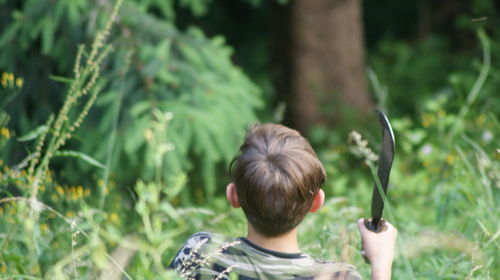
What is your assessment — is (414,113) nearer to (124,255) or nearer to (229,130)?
(229,130)

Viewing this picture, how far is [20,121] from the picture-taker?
425 centimetres

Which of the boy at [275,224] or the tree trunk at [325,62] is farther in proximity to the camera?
the tree trunk at [325,62]

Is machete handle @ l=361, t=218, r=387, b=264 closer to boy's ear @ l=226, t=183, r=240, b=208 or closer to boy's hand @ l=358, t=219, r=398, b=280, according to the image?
boy's hand @ l=358, t=219, r=398, b=280

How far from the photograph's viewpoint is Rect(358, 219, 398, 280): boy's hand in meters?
1.79

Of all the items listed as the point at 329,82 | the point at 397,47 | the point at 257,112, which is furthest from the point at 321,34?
the point at 397,47

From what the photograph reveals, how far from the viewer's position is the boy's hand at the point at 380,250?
179 centimetres

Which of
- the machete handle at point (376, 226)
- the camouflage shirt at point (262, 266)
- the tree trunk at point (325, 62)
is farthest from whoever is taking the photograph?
the tree trunk at point (325, 62)

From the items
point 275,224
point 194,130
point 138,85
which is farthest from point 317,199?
point 138,85

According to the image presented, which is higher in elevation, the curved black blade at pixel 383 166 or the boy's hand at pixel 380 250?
the curved black blade at pixel 383 166

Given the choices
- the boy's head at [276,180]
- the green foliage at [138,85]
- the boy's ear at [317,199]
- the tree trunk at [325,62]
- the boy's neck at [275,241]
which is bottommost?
the tree trunk at [325,62]

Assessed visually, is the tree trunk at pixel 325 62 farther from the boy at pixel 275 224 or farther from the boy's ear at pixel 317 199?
the boy at pixel 275 224

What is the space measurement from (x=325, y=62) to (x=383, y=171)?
Answer: 16.7 feet

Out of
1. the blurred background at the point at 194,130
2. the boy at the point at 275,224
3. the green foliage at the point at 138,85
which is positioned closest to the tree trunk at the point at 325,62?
the blurred background at the point at 194,130

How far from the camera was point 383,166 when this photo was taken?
6.06 feet
